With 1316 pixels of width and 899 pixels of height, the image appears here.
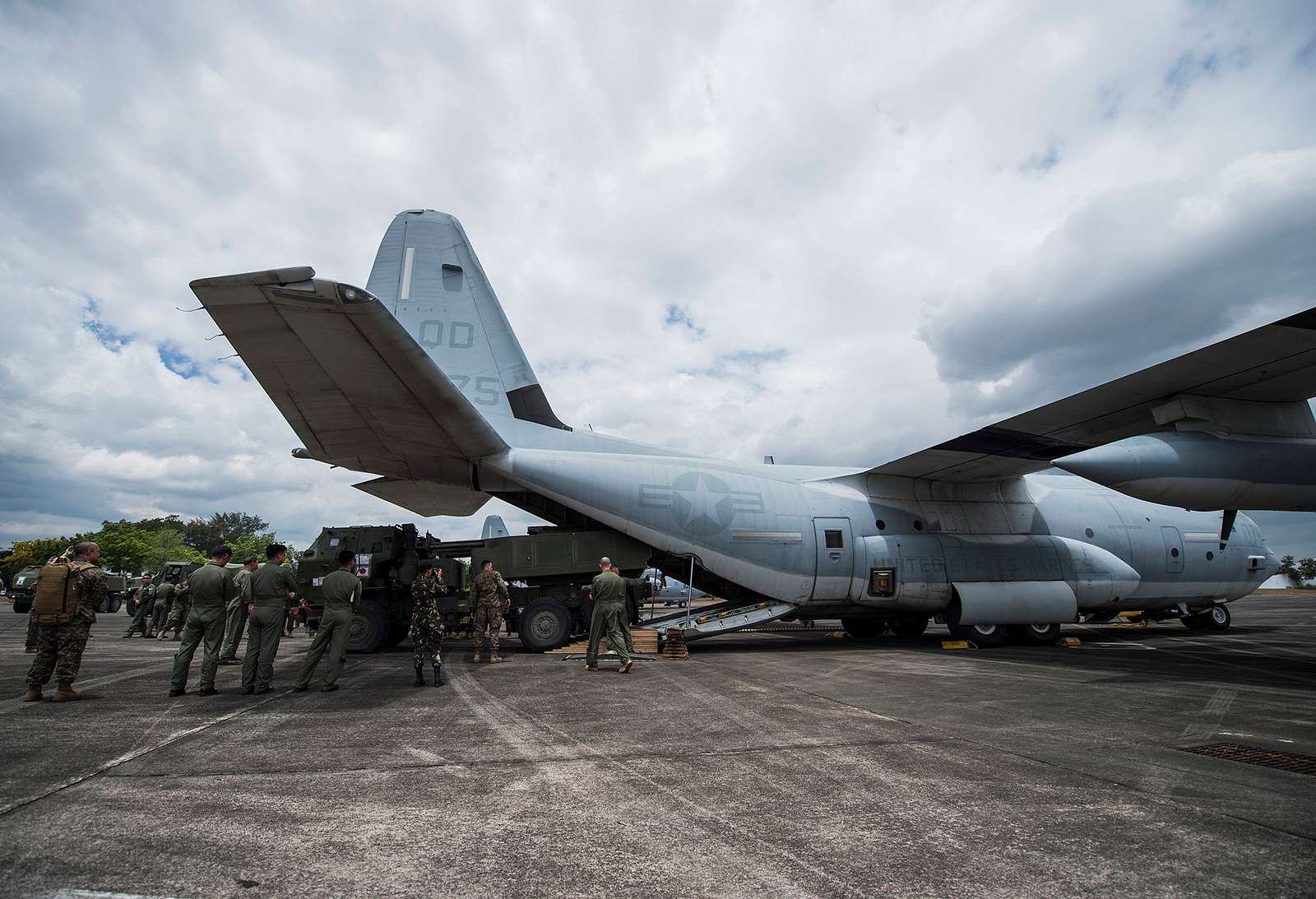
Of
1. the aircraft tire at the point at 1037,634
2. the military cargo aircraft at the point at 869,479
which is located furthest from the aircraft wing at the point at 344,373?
the aircraft tire at the point at 1037,634

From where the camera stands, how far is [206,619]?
7297 millimetres

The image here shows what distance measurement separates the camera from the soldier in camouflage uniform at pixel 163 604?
1616 cm

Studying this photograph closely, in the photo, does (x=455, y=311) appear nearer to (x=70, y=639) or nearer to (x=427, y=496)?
(x=427, y=496)

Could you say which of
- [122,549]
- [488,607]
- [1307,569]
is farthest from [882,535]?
[1307,569]

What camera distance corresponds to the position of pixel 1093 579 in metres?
13.4

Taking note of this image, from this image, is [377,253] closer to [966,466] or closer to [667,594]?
[966,466]

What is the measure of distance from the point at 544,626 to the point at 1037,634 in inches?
396

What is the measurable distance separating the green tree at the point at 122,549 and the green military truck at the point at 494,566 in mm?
73083

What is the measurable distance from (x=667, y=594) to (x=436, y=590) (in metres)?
29.6


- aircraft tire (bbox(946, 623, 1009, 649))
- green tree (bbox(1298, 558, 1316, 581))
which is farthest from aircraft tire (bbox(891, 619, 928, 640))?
green tree (bbox(1298, 558, 1316, 581))

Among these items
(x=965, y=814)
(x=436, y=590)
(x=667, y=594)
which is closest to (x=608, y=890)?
(x=965, y=814)

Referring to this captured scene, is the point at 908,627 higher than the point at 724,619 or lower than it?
lower

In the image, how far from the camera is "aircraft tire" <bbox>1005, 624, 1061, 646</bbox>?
1309cm

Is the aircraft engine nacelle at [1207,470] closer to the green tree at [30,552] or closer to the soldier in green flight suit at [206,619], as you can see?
the soldier in green flight suit at [206,619]
